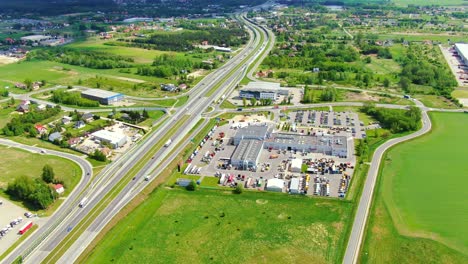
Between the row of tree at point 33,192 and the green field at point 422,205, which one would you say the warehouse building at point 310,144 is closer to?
the green field at point 422,205

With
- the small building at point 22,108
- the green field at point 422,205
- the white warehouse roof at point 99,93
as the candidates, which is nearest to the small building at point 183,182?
the green field at point 422,205

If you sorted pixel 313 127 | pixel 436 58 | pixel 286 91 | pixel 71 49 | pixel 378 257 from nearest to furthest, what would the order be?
pixel 378 257 → pixel 313 127 → pixel 286 91 → pixel 436 58 → pixel 71 49

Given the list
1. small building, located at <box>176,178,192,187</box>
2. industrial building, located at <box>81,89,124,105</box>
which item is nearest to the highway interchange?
small building, located at <box>176,178,192,187</box>

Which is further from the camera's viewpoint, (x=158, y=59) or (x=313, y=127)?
(x=158, y=59)

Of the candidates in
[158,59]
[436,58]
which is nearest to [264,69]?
[158,59]

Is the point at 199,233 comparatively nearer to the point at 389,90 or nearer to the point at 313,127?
the point at 313,127

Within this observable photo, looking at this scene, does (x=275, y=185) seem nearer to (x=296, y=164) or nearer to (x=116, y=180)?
(x=296, y=164)

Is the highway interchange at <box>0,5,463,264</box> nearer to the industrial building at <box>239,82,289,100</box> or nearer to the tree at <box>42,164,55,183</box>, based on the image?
the tree at <box>42,164,55,183</box>
